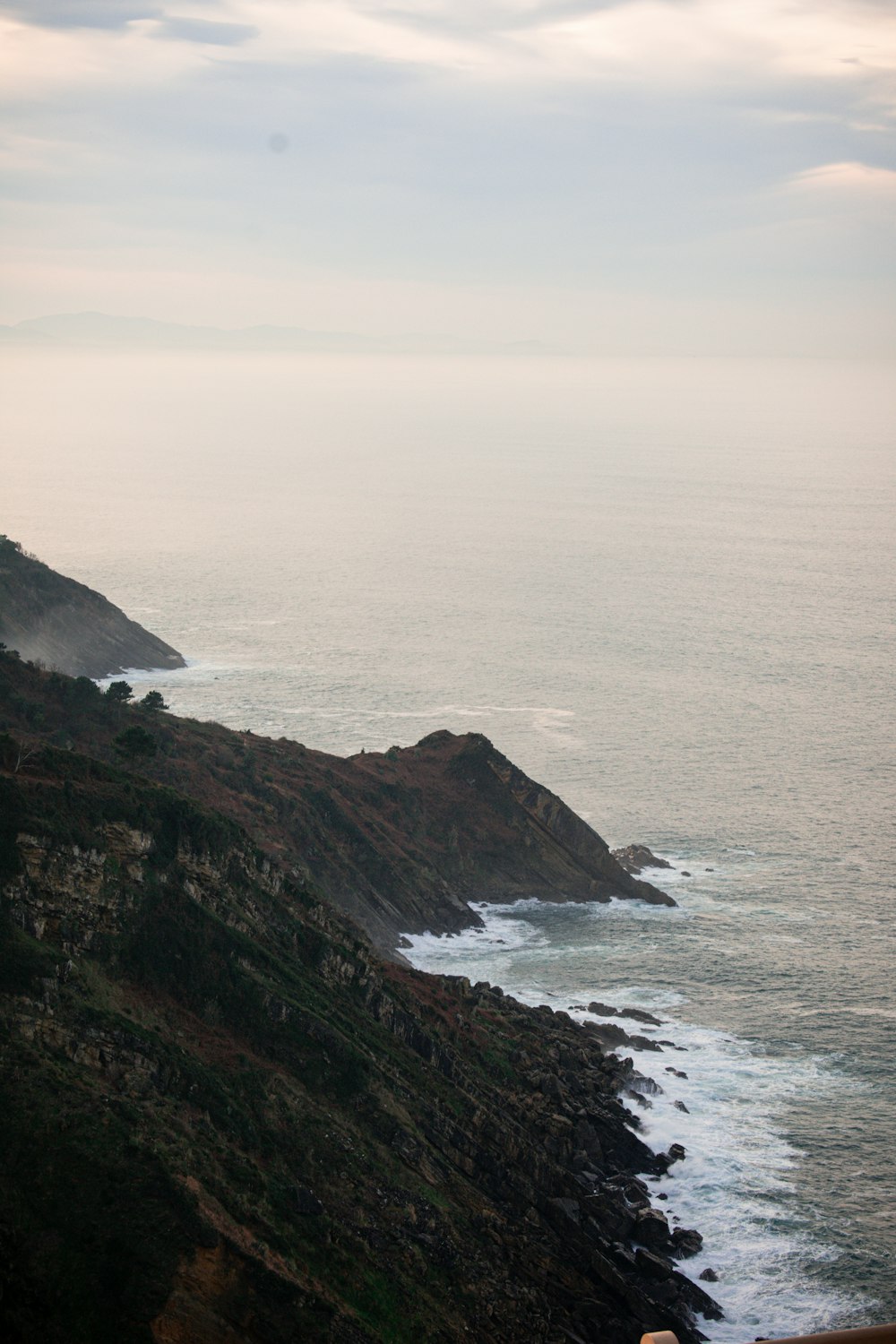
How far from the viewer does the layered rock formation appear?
39250 millimetres

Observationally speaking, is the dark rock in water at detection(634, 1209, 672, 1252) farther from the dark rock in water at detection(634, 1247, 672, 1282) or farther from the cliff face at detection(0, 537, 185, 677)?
the cliff face at detection(0, 537, 185, 677)

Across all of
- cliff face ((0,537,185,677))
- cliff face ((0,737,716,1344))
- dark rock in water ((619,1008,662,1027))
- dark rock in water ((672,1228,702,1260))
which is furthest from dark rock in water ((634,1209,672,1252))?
cliff face ((0,537,185,677))

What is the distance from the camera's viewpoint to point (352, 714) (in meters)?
144

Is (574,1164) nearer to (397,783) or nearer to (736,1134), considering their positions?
(736,1134)

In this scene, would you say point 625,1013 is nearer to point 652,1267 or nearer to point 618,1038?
point 618,1038

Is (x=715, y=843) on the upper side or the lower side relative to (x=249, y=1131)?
lower

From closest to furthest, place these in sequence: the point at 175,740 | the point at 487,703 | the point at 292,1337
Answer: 1. the point at 292,1337
2. the point at 175,740
3. the point at 487,703

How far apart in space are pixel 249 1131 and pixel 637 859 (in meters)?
61.6

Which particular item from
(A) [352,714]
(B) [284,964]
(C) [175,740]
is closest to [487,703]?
(A) [352,714]

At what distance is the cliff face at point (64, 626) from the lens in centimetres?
13862

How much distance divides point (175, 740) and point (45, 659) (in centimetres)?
5114

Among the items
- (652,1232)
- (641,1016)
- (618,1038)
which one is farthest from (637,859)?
(652,1232)

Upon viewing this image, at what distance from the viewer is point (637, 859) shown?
346 feet

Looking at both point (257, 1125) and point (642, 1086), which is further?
point (642, 1086)
